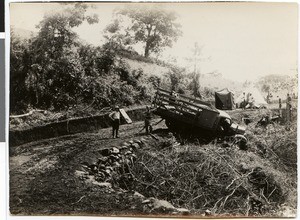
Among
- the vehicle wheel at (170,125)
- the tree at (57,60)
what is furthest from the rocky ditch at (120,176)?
the tree at (57,60)

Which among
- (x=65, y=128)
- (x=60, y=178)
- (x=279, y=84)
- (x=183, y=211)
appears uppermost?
(x=279, y=84)

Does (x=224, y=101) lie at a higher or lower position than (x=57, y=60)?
lower

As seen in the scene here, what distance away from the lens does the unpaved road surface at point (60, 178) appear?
267 cm

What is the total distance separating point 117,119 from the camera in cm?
273

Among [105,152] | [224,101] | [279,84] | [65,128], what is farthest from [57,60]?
[279,84]

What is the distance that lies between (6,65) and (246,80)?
1.60m

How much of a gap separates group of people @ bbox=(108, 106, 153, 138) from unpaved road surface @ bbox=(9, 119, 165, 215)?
0.03 meters

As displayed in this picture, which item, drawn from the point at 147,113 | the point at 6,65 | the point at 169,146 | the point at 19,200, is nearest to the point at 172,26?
the point at 147,113

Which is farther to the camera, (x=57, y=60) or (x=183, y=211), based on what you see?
(x=57, y=60)

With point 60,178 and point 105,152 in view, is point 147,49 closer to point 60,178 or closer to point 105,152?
point 105,152

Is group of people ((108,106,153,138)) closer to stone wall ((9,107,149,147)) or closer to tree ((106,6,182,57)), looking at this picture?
stone wall ((9,107,149,147))

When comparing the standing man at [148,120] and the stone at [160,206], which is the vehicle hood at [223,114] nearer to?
the standing man at [148,120]

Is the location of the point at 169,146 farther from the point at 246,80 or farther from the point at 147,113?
the point at 246,80

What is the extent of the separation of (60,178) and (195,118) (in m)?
0.98
